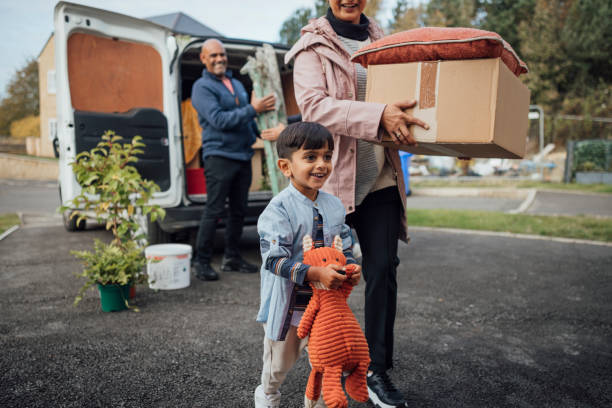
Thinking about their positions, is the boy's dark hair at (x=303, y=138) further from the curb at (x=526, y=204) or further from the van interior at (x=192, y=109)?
the curb at (x=526, y=204)

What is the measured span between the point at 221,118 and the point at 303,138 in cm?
259

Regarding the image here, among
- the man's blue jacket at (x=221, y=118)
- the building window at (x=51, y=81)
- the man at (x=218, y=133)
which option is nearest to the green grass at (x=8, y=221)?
the building window at (x=51, y=81)

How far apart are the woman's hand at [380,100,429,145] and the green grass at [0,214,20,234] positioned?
7.07 meters

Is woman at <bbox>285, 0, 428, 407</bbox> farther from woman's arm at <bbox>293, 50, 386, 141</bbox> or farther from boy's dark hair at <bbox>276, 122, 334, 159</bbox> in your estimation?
boy's dark hair at <bbox>276, 122, 334, 159</bbox>

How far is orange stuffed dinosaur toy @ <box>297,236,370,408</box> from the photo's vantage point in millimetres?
1517

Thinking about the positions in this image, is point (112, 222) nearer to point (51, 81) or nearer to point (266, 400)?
point (266, 400)

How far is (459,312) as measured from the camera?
3447mm

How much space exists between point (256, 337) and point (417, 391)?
107cm

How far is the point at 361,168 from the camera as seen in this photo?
2.14m

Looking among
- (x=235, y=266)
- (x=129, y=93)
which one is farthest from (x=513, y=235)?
(x=129, y=93)

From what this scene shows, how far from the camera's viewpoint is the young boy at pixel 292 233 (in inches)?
63.3

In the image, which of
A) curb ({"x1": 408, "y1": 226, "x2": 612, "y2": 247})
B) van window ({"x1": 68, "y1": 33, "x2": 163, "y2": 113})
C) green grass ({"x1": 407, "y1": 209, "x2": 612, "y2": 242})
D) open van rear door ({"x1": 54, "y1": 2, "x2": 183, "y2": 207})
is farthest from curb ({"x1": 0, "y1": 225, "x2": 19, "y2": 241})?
green grass ({"x1": 407, "y1": 209, "x2": 612, "y2": 242})

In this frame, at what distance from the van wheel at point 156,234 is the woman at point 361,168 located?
332cm

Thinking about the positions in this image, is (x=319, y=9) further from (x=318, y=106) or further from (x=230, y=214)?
(x=318, y=106)
